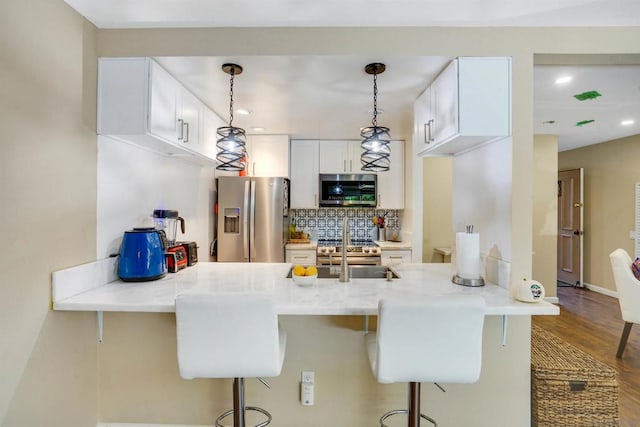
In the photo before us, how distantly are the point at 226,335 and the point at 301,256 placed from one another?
99.7 inches

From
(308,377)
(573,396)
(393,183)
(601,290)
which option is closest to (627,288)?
(573,396)

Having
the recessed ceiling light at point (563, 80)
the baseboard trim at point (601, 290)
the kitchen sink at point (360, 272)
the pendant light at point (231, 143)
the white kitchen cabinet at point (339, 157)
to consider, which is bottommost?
the baseboard trim at point (601, 290)

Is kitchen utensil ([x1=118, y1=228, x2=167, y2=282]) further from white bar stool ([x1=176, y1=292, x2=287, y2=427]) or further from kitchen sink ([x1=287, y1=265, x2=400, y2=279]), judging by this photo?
kitchen sink ([x1=287, y1=265, x2=400, y2=279])

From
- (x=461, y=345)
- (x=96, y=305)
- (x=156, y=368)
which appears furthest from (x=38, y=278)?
(x=461, y=345)

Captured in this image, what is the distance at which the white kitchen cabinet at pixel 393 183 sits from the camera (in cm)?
404

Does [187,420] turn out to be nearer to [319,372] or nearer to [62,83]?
[319,372]

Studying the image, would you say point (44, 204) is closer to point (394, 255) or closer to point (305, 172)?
point (305, 172)

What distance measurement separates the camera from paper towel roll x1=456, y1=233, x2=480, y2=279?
69.7 inches

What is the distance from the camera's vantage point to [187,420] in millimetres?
1840

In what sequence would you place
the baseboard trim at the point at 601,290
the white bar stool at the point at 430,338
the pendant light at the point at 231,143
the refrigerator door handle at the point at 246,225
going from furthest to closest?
the baseboard trim at the point at 601,290 → the refrigerator door handle at the point at 246,225 → the pendant light at the point at 231,143 → the white bar stool at the point at 430,338

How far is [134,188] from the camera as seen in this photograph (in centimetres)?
209

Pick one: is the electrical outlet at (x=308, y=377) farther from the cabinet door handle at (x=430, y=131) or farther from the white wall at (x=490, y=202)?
the cabinet door handle at (x=430, y=131)

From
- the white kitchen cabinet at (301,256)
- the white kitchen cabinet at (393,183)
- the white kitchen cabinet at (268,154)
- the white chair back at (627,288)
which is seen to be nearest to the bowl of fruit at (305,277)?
the white kitchen cabinet at (301,256)

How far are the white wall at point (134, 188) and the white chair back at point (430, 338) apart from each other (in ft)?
5.52
